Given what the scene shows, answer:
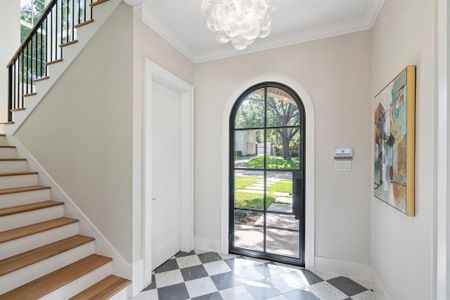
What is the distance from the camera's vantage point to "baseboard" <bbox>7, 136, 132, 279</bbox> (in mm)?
2035

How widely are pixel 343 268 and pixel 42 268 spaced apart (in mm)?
2888

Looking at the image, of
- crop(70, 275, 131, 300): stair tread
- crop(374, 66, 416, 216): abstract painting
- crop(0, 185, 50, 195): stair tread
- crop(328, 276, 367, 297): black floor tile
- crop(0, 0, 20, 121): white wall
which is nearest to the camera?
crop(374, 66, 416, 216): abstract painting

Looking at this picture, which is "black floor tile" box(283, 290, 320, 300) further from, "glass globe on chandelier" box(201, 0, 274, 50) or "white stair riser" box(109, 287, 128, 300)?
"glass globe on chandelier" box(201, 0, 274, 50)

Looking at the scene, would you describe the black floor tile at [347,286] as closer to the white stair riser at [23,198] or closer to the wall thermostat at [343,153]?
the wall thermostat at [343,153]

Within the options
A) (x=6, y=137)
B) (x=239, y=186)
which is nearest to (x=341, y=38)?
(x=239, y=186)

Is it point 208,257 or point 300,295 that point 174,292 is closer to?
point 208,257

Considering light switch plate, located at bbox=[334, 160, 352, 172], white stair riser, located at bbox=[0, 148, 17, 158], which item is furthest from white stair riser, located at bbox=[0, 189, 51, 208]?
light switch plate, located at bbox=[334, 160, 352, 172]

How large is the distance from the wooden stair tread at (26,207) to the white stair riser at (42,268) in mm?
610

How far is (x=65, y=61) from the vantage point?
7.70ft

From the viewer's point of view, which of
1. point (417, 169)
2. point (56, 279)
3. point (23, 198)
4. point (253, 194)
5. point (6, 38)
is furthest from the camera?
point (6, 38)

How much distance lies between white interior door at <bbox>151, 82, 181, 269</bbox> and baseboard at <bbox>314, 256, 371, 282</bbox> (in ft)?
5.95

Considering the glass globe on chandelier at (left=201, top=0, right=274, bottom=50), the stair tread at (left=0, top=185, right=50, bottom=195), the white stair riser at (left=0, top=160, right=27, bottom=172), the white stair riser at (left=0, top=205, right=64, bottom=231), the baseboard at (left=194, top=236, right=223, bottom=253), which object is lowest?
the baseboard at (left=194, top=236, right=223, bottom=253)

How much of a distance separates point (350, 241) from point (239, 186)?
1.40m

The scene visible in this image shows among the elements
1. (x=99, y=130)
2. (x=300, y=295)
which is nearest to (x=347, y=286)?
(x=300, y=295)
